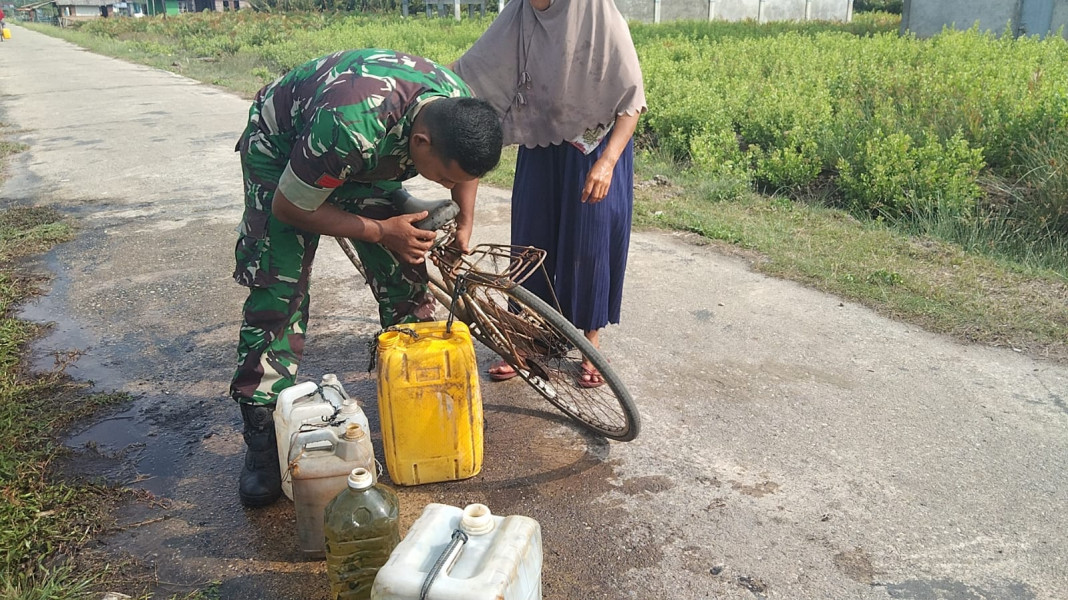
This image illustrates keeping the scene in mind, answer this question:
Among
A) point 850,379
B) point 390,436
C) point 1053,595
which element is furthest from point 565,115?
point 1053,595

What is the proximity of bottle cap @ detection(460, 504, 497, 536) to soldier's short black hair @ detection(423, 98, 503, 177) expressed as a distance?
2.99ft

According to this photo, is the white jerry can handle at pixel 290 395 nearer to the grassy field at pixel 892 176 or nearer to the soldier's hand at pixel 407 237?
the soldier's hand at pixel 407 237

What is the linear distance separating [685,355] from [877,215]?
3.18 metres

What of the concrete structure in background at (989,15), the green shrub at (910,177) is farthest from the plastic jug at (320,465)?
the concrete structure in background at (989,15)

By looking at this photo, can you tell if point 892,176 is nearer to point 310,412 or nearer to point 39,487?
point 310,412

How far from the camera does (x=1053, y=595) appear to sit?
2.12 metres

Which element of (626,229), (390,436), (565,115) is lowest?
(390,436)

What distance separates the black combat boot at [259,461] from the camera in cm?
255

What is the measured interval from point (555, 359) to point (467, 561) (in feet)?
4.53

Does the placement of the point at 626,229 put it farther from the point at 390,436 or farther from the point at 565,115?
the point at 390,436

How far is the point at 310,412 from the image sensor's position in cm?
239

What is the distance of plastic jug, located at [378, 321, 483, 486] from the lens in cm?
244

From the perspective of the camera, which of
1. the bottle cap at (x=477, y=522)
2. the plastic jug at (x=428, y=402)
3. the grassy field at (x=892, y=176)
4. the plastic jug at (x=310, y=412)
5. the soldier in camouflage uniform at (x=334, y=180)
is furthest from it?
the grassy field at (x=892, y=176)

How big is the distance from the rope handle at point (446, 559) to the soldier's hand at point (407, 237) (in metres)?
0.98
